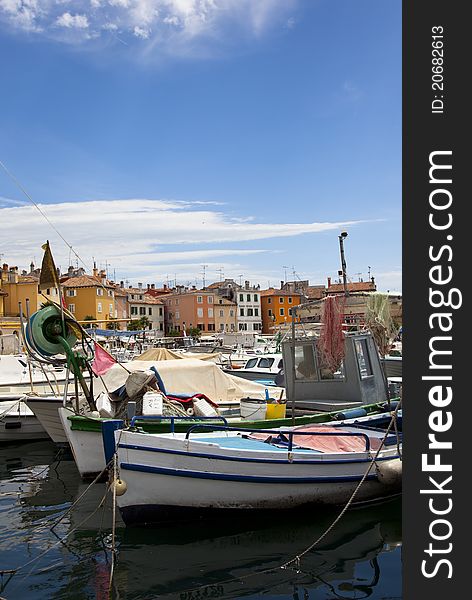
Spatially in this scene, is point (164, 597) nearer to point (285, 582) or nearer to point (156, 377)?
point (285, 582)

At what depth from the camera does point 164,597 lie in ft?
25.1

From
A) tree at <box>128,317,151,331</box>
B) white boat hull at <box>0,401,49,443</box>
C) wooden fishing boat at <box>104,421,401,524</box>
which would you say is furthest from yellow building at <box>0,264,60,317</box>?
wooden fishing boat at <box>104,421,401,524</box>

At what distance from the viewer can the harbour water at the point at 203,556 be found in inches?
310

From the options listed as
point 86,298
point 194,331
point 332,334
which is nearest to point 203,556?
point 332,334

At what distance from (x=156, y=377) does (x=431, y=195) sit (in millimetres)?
9331

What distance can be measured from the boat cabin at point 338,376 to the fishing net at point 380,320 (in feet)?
1.28

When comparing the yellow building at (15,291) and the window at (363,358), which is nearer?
the window at (363,358)

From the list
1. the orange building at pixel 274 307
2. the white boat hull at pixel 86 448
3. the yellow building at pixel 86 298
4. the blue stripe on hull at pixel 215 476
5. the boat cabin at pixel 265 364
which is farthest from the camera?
the orange building at pixel 274 307

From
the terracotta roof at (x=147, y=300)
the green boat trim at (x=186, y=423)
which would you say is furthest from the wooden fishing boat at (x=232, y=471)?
the terracotta roof at (x=147, y=300)

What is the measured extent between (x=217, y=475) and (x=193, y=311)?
81.1 metres

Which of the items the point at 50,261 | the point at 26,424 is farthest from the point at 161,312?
the point at 50,261

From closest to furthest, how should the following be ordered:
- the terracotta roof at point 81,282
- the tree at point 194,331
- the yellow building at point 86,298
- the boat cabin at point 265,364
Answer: the boat cabin at point 265,364 < the yellow building at point 86,298 < the terracotta roof at point 81,282 < the tree at point 194,331

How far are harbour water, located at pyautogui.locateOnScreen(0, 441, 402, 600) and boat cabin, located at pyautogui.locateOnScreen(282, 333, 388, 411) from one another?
268 centimetres

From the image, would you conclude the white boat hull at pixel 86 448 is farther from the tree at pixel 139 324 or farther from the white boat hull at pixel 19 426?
the tree at pixel 139 324
